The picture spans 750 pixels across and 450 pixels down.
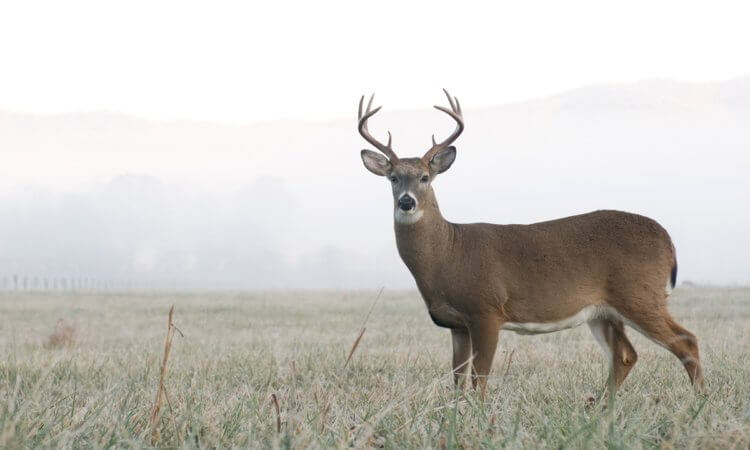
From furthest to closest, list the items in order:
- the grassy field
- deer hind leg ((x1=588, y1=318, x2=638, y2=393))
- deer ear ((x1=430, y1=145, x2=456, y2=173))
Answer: deer ear ((x1=430, y1=145, x2=456, y2=173)) → deer hind leg ((x1=588, y1=318, x2=638, y2=393)) → the grassy field

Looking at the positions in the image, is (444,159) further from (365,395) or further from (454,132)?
(365,395)

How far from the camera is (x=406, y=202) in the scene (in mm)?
7453

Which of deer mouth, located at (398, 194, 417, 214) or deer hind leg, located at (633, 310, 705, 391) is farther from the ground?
deer mouth, located at (398, 194, 417, 214)

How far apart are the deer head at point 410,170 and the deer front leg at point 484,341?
1264 millimetres

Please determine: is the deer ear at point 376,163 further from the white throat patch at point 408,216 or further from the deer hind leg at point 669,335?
the deer hind leg at point 669,335

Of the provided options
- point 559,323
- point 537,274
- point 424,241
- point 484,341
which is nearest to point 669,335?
point 559,323

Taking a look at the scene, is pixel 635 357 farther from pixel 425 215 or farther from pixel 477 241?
pixel 425 215

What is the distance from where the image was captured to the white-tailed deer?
23.8 ft

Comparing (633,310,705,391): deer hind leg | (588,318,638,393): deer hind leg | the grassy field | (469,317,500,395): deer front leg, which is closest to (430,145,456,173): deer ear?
(469,317,500,395): deer front leg

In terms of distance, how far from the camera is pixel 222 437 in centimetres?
392

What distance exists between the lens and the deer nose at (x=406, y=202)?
7445 millimetres

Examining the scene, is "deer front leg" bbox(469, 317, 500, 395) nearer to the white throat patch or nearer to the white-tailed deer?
the white-tailed deer

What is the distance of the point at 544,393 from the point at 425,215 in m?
2.64

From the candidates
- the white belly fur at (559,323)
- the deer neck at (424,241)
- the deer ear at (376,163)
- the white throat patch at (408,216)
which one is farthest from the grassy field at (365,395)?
the deer ear at (376,163)
